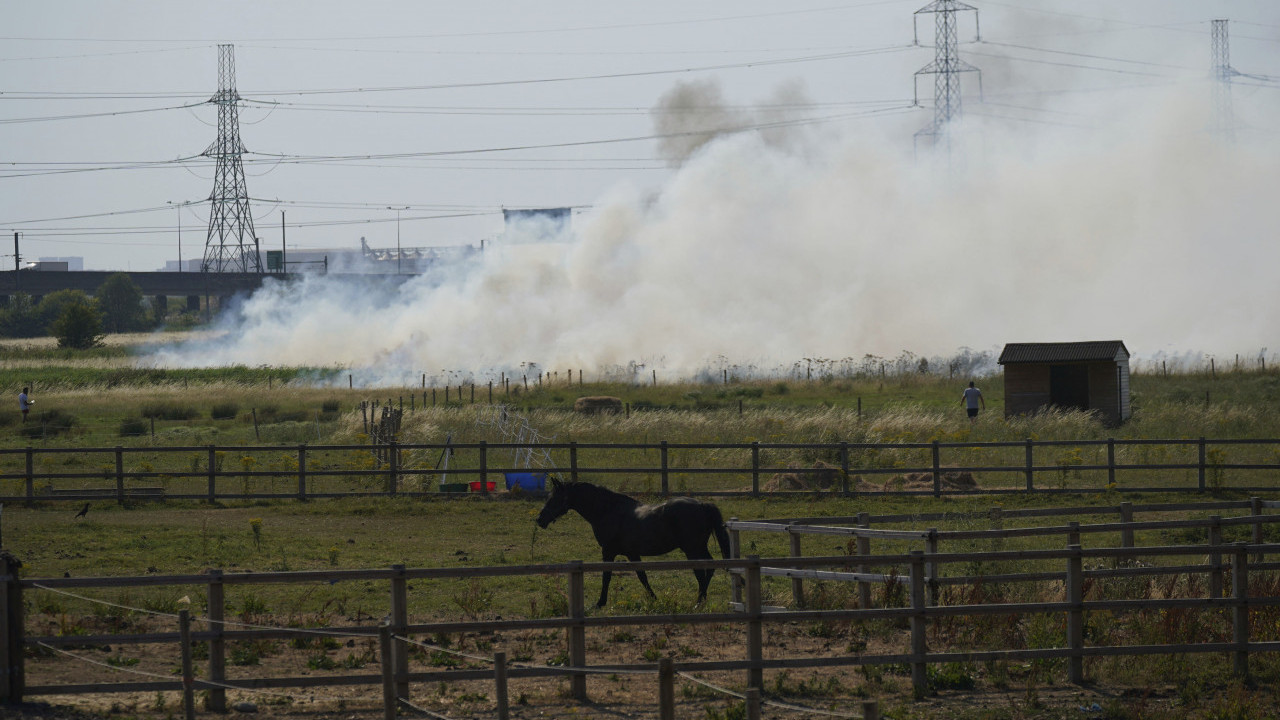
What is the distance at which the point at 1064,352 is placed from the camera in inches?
1576

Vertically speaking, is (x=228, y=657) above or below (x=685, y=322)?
below

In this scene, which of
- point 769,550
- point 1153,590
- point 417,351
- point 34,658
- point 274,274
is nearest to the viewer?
point 34,658

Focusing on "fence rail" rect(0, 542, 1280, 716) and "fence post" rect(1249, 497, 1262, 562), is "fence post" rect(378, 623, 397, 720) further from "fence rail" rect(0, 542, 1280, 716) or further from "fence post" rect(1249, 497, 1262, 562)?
"fence post" rect(1249, 497, 1262, 562)

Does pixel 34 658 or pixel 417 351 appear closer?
pixel 34 658

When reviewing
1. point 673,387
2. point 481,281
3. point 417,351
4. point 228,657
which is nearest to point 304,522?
point 228,657

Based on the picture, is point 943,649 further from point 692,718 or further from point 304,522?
point 304,522

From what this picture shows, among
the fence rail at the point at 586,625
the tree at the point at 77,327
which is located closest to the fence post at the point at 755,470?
the fence rail at the point at 586,625

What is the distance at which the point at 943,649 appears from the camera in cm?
1252

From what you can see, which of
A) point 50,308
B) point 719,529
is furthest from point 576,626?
point 50,308

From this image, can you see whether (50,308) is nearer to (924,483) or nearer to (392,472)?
(392,472)

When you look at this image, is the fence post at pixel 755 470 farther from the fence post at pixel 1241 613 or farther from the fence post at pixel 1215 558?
the fence post at pixel 1241 613

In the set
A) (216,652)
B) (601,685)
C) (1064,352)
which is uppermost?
(1064,352)

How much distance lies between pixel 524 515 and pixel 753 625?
14.0m

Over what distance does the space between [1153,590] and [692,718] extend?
681 cm
